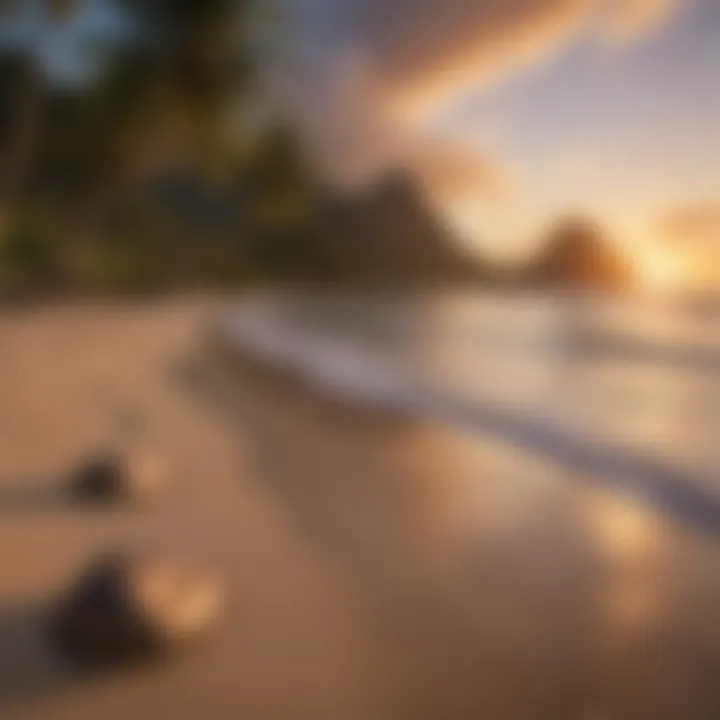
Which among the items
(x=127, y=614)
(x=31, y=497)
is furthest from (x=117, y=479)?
(x=127, y=614)

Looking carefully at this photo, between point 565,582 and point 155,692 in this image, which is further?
point 565,582

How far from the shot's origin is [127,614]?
0.94 feet

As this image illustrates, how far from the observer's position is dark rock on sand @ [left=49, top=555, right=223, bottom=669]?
0.93ft

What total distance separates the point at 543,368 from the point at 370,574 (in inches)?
24.7

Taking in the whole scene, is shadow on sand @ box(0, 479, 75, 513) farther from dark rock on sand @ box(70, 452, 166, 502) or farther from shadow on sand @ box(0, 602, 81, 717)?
shadow on sand @ box(0, 602, 81, 717)

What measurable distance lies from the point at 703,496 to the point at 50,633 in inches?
14.2

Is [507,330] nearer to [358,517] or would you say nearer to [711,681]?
[358,517]

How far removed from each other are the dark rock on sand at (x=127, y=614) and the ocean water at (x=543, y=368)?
23cm

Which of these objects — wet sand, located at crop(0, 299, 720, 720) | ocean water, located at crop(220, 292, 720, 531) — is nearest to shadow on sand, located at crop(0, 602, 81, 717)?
wet sand, located at crop(0, 299, 720, 720)

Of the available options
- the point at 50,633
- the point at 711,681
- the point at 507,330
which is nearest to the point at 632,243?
the point at 711,681

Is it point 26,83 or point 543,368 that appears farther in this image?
point 543,368

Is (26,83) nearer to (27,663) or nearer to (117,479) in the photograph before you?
(117,479)

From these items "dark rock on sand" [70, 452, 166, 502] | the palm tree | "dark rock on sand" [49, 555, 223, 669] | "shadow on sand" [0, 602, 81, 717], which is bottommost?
"shadow on sand" [0, 602, 81, 717]

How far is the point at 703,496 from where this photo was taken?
47 centimetres
